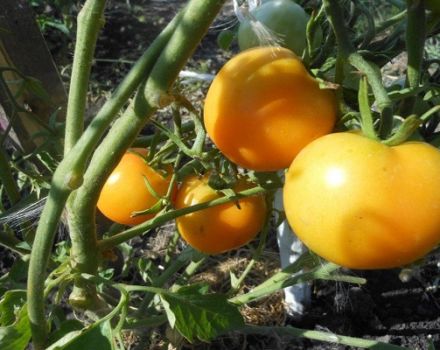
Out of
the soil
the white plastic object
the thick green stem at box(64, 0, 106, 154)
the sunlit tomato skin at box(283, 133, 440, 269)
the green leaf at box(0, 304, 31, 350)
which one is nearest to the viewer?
the sunlit tomato skin at box(283, 133, 440, 269)

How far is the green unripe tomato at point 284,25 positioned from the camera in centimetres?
68

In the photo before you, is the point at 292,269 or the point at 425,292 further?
the point at 425,292

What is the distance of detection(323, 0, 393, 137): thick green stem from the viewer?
45cm

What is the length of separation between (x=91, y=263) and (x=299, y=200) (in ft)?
1.08

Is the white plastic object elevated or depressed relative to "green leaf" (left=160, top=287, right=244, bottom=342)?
depressed

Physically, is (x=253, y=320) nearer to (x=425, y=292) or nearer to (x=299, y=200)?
(x=425, y=292)

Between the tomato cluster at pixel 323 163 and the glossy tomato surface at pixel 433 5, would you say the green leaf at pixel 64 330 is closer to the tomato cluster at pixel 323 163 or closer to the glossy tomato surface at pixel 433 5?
the tomato cluster at pixel 323 163

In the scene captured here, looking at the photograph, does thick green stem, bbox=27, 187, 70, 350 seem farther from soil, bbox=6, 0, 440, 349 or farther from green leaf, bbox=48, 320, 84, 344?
soil, bbox=6, 0, 440, 349

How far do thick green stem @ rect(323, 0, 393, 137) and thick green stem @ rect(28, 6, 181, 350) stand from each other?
0.43ft

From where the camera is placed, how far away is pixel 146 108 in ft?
1.69

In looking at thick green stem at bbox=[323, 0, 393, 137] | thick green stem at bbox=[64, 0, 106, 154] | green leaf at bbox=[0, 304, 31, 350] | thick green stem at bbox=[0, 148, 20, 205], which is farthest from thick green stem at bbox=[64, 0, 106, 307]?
thick green stem at bbox=[0, 148, 20, 205]

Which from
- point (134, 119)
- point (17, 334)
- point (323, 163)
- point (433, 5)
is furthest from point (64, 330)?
point (433, 5)

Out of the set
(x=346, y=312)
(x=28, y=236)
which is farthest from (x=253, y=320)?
(x=28, y=236)

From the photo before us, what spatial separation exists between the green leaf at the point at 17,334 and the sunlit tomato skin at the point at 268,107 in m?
0.33
